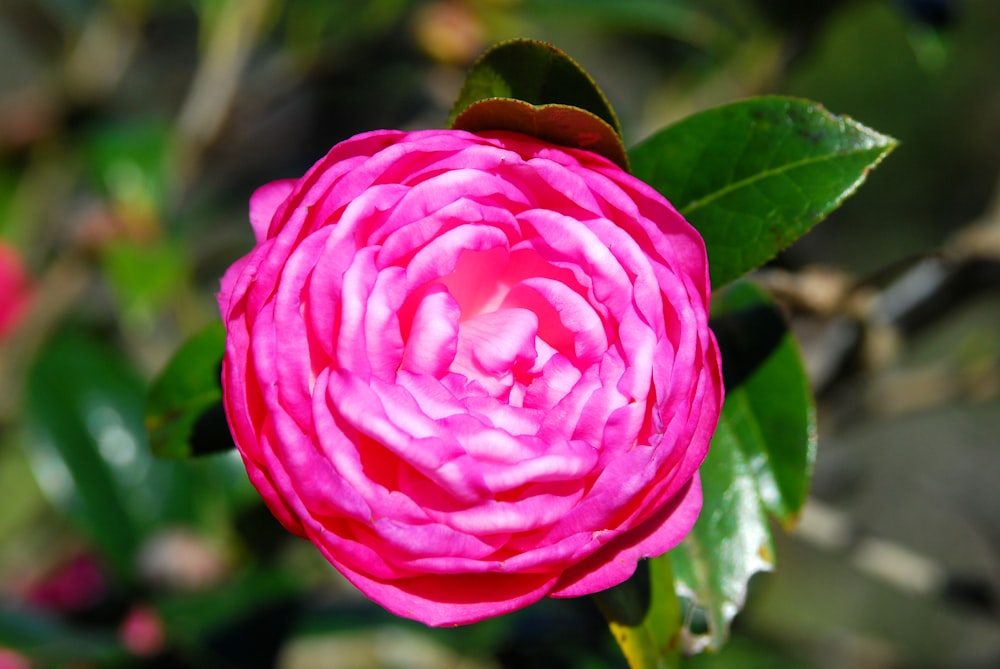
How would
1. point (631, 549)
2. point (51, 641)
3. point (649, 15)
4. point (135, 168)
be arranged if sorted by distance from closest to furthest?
point (631, 549)
point (51, 641)
point (649, 15)
point (135, 168)

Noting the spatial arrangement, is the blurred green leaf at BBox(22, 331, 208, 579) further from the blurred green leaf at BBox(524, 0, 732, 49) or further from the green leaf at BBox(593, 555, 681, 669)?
the green leaf at BBox(593, 555, 681, 669)

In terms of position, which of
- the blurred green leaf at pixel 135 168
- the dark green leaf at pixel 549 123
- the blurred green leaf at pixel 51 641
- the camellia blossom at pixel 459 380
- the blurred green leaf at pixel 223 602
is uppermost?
the dark green leaf at pixel 549 123

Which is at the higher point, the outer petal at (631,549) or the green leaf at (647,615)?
the outer petal at (631,549)

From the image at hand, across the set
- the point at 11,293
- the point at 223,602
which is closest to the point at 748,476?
the point at 223,602

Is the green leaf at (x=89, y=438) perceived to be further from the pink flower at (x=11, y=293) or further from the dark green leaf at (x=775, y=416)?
the dark green leaf at (x=775, y=416)

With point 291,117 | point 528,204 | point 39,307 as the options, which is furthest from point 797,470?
point 291,117

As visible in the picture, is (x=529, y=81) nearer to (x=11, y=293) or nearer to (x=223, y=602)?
(x=223, y=602)

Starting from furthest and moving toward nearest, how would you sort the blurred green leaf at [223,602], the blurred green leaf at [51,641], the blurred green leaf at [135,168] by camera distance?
the blurred green leaf at [135,168] → the blurred green leaf at [223,602] → the blurred green leaf at [51,641]

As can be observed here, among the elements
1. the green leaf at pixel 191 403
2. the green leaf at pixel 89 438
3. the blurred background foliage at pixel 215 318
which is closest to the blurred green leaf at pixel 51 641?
the blurred background foliage at pixel 215 318
